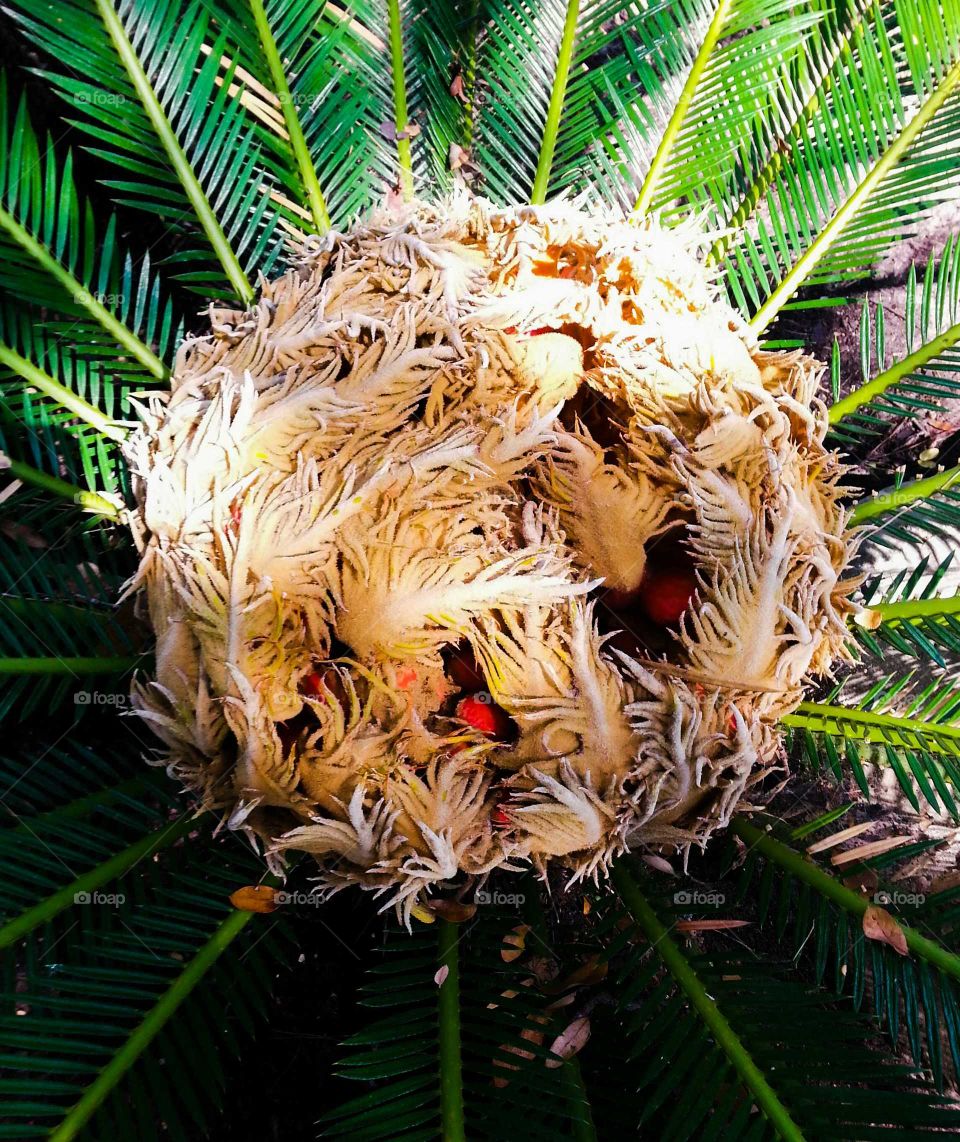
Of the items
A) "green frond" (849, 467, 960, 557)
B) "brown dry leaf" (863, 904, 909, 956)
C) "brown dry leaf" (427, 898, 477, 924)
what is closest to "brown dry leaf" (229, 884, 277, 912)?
"brown dry leaf" (427, 898, 477, 924)

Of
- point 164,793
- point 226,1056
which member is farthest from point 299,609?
point 226,1056

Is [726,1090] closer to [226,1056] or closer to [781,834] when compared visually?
[781,834]

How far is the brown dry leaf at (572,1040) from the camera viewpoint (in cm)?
127

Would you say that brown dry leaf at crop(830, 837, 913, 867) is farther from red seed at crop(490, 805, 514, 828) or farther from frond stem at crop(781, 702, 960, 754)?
red seed at crop(490, 805, 514, 828)

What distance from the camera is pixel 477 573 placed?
41.7 inches

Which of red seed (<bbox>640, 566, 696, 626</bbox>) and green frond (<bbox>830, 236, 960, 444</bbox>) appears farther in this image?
green frond (<bbox>830, 236, 960, 444</bbox>)

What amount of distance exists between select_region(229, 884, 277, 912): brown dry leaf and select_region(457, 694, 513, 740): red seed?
449mm

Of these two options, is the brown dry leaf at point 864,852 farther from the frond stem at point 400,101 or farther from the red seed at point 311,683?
Result: the frond stem at point 400,101

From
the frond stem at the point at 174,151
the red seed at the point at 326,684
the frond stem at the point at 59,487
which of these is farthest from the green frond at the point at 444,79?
the red seed at the point at 326,684

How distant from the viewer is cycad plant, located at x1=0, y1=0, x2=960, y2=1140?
1054 millimetres

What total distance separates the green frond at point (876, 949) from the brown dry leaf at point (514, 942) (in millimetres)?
358

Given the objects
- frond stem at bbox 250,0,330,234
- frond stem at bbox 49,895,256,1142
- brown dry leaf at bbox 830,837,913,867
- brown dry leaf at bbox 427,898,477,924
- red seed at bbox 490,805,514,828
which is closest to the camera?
frond stem at bbox 49,895,256,1142

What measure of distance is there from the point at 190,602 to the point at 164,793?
48 centimetres

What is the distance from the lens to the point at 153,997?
3.62 ft
